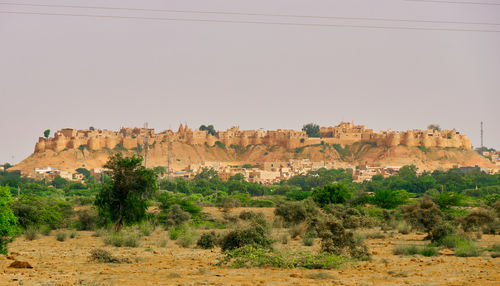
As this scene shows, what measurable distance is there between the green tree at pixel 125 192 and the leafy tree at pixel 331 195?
41.3 ft

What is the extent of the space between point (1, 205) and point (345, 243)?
934 centimetres

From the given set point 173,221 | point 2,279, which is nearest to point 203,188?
point 173,221

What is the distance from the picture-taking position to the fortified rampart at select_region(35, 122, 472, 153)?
501 feet

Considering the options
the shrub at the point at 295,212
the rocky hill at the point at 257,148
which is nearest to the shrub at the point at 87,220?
the shrub at the point at 295,212

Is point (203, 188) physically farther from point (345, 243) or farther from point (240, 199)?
point (345, 243)

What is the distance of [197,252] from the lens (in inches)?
805

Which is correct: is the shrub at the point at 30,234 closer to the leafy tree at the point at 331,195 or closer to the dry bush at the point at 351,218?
the dry bush at the point at 351,218

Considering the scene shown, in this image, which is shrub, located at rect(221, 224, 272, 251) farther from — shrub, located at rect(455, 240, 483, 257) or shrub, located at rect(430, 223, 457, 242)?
shrub, located at rect(430, 223, 457, 242)

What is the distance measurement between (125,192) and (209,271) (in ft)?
36.4

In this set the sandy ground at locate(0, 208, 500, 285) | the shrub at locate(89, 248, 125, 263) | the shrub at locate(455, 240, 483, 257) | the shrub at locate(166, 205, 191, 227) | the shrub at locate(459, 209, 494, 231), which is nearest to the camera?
the sandy ground at locate(0, 208, 500, 285)

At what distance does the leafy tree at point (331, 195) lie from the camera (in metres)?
36.0

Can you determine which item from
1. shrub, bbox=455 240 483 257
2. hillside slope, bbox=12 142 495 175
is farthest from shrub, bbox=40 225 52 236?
hillside slope, bbox=12 142 495 175

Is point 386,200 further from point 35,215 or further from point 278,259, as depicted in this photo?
point 278,259

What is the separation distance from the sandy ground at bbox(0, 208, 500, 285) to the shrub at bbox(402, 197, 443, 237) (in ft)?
11.8
